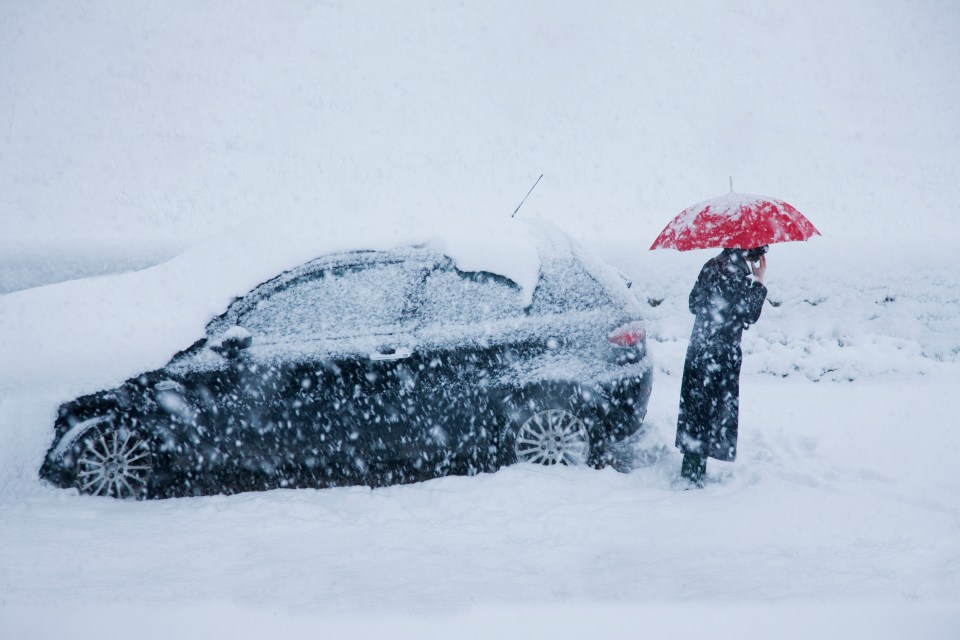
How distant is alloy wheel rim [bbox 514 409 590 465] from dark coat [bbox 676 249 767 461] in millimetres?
623

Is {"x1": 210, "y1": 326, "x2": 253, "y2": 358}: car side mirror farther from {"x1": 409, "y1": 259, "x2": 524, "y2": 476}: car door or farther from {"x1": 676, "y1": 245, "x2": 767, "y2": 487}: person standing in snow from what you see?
{"x1": 676, "y1": 245, "x2": 767, "y2": 487}: person standing in snow

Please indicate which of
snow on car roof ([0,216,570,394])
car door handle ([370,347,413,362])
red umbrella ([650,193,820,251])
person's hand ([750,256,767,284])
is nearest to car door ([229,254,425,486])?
car door handle ([370,347,413,362])

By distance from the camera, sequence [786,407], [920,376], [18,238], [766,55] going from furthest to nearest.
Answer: [766,55] → [18,238] → [920,376] → [786,407]

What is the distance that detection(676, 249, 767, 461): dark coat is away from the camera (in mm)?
3645

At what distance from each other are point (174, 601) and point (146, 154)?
1312cm

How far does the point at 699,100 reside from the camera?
57.0ft

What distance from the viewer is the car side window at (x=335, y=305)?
12.0ft

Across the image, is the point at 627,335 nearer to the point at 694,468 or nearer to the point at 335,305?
the point at 694,468

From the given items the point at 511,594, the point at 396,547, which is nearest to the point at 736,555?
the point at 511,594

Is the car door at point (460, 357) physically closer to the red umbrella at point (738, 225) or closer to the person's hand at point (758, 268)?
the red umbrella at point (738, 225)

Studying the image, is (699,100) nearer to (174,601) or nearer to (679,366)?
(679,366)

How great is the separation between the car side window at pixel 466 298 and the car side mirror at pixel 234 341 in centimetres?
99

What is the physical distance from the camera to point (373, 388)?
3.64 meters

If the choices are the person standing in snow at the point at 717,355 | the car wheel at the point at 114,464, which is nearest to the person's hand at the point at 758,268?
the person standing in snow at the point at 717,355
